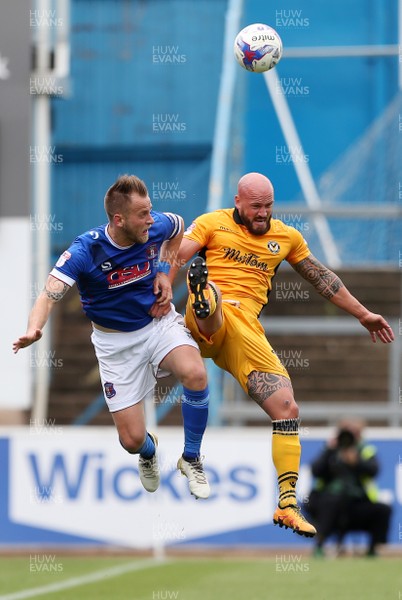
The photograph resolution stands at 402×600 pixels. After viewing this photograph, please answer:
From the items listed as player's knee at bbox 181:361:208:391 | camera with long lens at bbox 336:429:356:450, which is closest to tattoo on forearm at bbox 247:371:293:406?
player's knee at bbox 181:361:208:391

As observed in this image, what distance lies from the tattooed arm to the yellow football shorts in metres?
0.96

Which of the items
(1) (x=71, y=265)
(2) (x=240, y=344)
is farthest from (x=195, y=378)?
(1) (x=71, y=265)

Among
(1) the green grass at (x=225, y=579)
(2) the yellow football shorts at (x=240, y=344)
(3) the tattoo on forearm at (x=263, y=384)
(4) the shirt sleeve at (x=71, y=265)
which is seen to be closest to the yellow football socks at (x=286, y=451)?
(3) the tattoo on forearm at (x=263, y=384)

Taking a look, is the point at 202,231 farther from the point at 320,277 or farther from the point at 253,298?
the point at 320,277

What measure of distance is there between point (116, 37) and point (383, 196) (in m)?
5.73

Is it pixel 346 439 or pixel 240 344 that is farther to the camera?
pixel 346 439

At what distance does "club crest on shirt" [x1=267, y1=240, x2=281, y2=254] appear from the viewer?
9.79 meters

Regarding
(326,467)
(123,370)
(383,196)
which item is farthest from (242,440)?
(123,370)

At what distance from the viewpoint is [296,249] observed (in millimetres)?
9938

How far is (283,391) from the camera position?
9469 millimetres

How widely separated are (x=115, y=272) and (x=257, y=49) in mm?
1833

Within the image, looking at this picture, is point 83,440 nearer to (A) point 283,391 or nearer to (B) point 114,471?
(B) point 114,471

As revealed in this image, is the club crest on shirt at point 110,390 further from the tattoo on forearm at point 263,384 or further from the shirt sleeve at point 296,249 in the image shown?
the shirt sleeve at point 296,249

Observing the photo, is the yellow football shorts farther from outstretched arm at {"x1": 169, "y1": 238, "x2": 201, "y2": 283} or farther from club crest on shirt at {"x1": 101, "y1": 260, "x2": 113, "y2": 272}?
club crest on shirt at {"x1": 101, "y1": 260, "x2": 113, "y2": 272}
